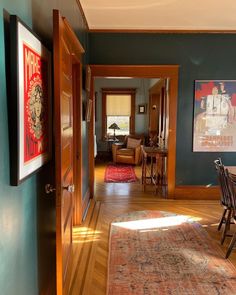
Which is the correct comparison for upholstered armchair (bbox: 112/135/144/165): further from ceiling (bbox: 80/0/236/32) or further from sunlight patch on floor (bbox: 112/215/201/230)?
sunlight patch on floor (bbox: 112/215/201/230)

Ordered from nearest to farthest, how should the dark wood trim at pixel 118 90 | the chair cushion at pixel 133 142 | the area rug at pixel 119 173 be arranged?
the area rug at pixel 119 173, the chair cushion at pixel 133 142, the dark wood trim at pixel 118 90

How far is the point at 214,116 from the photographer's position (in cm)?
518

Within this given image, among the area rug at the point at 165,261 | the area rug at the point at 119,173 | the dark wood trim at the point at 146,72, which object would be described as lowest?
the area rug at the point at 165,261

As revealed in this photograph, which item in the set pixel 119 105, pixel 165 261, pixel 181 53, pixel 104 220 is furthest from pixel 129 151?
pixel 165 261

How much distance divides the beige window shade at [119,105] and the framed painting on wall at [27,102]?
770 centimetres

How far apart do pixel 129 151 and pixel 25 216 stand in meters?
6.82

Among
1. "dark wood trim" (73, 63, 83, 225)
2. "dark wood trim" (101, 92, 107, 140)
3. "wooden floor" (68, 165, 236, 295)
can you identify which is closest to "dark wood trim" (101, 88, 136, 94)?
"dark wood trim" (101, 92, 107, 140)

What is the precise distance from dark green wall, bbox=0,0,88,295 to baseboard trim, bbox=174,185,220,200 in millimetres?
3161

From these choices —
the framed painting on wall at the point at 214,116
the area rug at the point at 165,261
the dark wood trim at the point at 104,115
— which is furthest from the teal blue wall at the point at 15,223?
the dark wood trim at the point at 104,115

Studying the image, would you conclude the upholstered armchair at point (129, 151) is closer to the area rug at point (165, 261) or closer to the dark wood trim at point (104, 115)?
the dark wood trim at point (104, 115)

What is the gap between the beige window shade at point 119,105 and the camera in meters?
9.75

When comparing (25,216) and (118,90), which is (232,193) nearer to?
(25,216)

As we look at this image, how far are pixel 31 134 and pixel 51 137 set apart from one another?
0.50 metres

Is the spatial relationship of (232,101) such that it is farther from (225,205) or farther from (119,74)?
(225,205)
